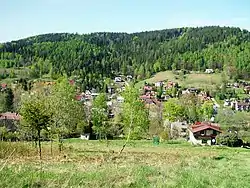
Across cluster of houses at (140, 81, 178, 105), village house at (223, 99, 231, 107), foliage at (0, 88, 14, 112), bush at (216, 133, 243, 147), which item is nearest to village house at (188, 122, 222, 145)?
bush at (216, 133, 243, 147)

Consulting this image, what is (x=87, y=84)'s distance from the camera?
118m

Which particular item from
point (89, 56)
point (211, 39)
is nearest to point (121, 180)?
point (89, 56)

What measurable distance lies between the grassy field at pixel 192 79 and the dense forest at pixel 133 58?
4637 mm

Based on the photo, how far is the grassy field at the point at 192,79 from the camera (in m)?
124

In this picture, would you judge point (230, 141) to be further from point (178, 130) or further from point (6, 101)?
point (6, 101)

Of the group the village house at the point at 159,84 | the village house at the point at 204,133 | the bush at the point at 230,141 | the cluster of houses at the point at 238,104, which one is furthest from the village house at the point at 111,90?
the bush at the point at 230,141

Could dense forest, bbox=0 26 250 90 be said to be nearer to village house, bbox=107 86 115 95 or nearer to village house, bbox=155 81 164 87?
village house, bbox=107 86 115 95

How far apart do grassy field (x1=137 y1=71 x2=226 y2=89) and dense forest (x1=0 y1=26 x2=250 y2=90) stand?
4.64 meters

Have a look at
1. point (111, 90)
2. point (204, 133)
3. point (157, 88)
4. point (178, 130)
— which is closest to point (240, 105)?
point (157, 88)

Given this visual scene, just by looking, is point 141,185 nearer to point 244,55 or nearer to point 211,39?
point 244,55

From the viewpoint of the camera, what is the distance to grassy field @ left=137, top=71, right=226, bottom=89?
407 feet

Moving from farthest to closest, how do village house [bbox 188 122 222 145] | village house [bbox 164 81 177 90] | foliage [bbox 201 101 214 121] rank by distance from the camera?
village house [bbox 164 81 177 90]
foliage [bbox 201 101 214 121]
village house [bbox 188 122 222 145]

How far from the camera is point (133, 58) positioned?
172 metres

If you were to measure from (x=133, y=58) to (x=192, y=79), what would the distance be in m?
46.4
